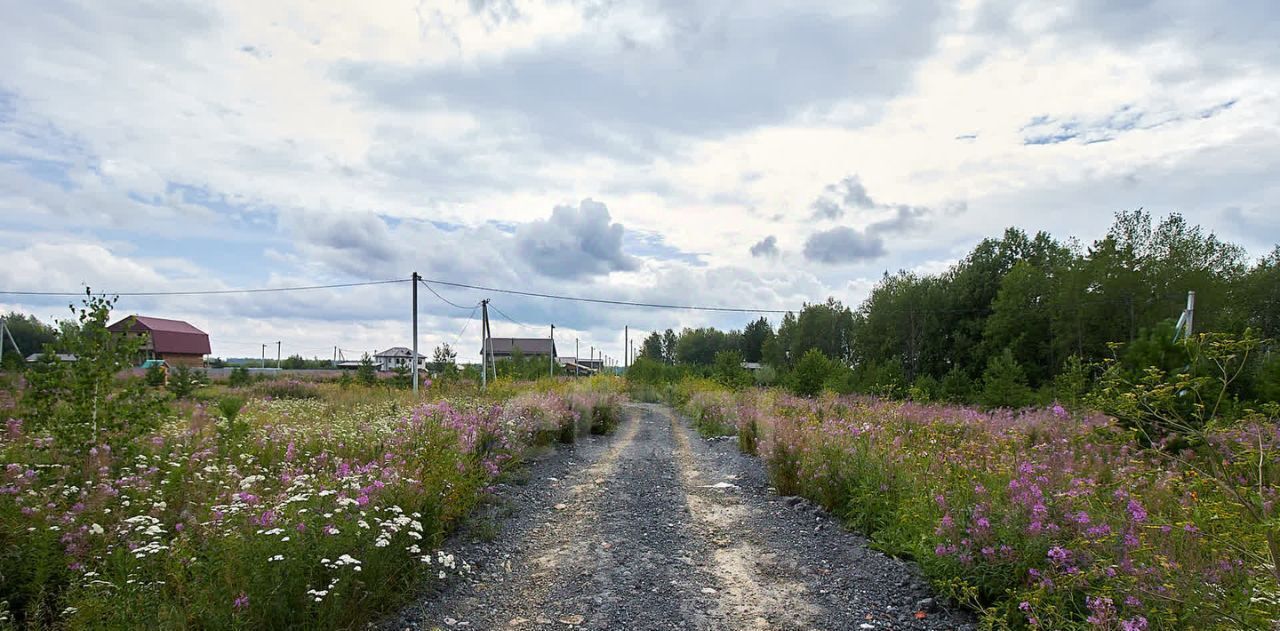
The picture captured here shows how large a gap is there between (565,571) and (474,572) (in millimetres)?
767

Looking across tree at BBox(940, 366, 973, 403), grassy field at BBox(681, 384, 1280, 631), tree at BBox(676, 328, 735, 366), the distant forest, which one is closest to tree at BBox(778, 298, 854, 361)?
the distant forest

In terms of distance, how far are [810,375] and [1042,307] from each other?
23334mm

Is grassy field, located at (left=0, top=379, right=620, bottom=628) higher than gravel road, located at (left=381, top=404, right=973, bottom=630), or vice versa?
grassy field, located at (left=0, top=379, right=620, bottom=628)

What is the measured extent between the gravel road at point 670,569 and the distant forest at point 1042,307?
39.8 ft

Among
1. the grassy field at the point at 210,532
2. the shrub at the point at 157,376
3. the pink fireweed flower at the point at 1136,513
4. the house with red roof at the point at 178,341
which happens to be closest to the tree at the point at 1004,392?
the pink fireweed flower at the point at 1136,513

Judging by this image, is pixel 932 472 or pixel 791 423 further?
pixel 791 423

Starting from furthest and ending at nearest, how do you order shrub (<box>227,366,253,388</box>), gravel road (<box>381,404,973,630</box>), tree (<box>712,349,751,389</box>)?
1. shrub (<box>227,366,253,388</box>)
2. tree (<box>712,349,751,389</box>)
3. gravel road (<box>381,404,973,630</box>)

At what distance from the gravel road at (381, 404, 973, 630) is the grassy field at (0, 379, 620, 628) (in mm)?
488

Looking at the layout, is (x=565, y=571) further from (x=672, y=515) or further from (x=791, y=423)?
(x=791, y=423)

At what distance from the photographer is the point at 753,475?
10.4m

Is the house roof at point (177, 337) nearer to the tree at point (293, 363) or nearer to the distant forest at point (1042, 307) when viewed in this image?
the tree at point (293, 363)

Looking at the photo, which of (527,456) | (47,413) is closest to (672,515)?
(527,456)

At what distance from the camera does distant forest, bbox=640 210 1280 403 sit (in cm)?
2958

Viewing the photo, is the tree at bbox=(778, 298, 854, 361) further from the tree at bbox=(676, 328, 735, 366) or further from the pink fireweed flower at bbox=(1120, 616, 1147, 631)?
the pink fireweed flower at bbox=(1120, 616, 1147, 631)
